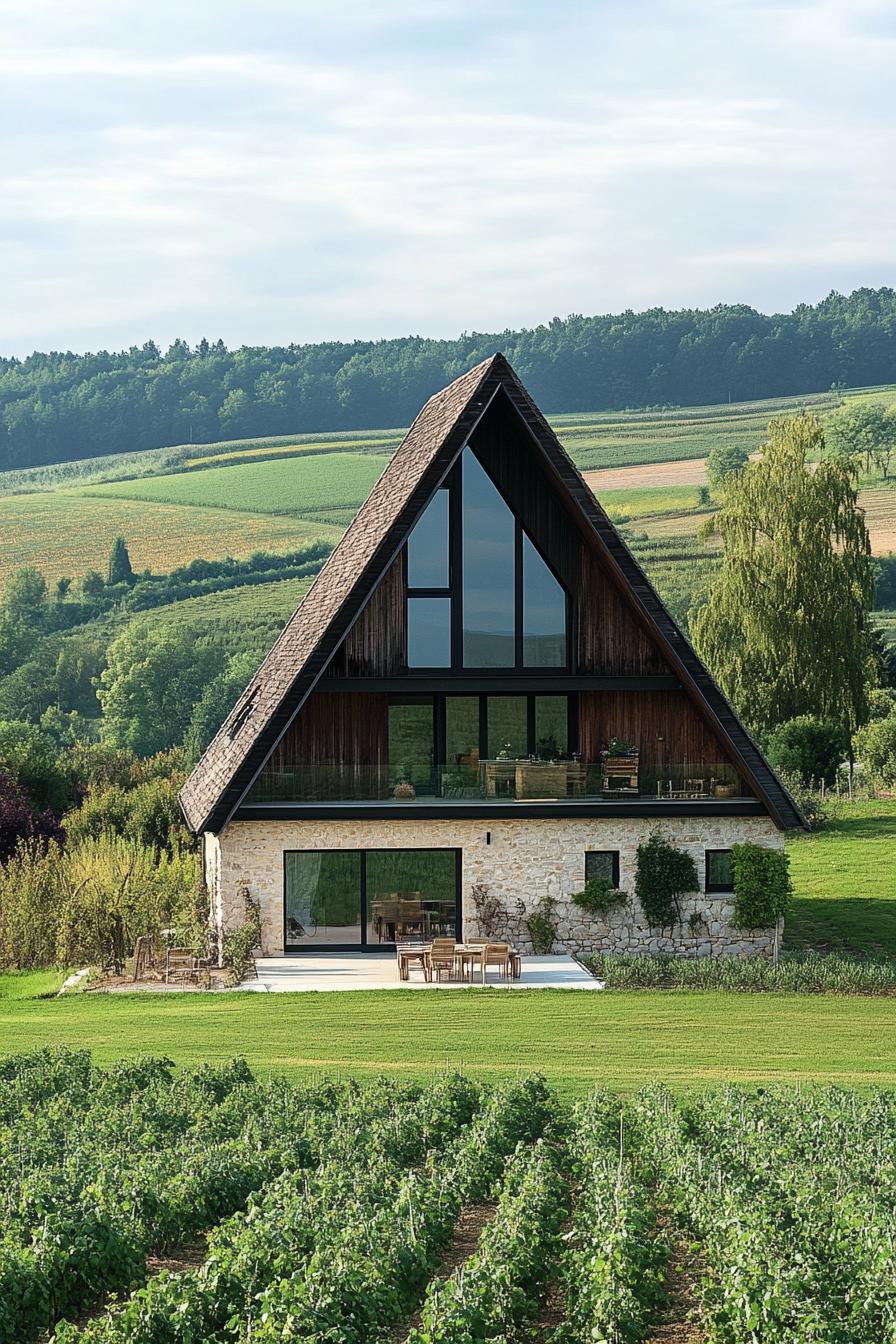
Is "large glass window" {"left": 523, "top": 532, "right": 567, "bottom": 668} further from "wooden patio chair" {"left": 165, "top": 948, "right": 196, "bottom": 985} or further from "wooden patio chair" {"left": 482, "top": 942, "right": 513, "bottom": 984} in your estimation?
"wooden patio chair" {"left": 165, "top": 948, "right": 196, "bottom": 985}

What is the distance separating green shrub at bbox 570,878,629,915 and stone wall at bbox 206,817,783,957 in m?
0.12

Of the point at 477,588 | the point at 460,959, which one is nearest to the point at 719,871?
the point at 460,959

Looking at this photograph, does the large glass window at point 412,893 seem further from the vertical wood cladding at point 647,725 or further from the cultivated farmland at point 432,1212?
the cultivated farmland at point 432,1212

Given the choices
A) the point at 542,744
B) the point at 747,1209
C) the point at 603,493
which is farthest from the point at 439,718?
the point at 603,493

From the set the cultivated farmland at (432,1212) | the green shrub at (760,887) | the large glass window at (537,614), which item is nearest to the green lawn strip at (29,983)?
the cultivated farmland at (432,1212)

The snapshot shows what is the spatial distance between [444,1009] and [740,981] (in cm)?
430

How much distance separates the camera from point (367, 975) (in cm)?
2245

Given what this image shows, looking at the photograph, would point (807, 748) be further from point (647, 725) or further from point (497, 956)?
point (497, 956)

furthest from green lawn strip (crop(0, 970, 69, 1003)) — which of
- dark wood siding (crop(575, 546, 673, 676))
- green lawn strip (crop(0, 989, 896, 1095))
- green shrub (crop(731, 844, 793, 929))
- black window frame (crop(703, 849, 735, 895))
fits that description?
green shrub (crop(731, 844, 793, 929))

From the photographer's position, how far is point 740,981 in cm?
2144

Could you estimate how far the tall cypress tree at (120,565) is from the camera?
99812 millimetres

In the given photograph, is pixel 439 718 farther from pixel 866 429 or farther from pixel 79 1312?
pixel 866 429

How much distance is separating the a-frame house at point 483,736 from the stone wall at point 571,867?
0.03 metres

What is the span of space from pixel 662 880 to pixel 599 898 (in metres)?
0.98
